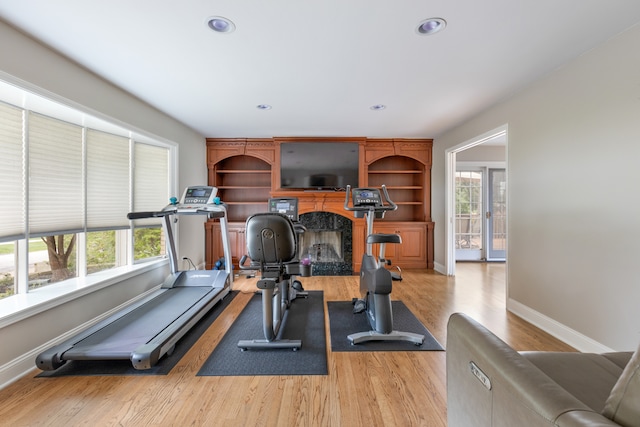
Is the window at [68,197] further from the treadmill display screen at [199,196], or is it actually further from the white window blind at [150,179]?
the treadmill display screen at [199,196]

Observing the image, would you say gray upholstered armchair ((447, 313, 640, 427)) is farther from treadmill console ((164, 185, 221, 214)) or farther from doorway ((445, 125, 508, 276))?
doorway ((445, 125, 508, 276))

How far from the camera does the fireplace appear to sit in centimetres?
496

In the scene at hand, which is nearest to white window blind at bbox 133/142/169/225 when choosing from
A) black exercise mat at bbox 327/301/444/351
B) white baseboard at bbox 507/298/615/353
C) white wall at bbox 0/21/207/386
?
white wall at bbox 0/21/207/386

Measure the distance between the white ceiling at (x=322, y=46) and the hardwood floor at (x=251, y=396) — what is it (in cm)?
244

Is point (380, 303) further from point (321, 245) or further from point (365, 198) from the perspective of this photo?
point (321, 245)

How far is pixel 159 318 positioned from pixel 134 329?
24cm

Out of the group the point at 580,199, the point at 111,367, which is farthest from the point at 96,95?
the point at 580,199

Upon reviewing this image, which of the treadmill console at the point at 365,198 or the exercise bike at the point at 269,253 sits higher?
the treadmill console at the point at 365,198

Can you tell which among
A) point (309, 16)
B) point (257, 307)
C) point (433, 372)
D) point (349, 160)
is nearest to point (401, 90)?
point (309, 16)

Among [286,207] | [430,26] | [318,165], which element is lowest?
[286,207]

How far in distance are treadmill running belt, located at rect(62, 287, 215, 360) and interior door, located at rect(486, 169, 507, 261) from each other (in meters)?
5.79

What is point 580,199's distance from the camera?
7.52 ft

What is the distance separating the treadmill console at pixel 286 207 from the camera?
351 centimetres

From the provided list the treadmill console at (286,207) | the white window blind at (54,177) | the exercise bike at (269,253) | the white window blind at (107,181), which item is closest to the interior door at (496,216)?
the treadmill console at (286,207)
